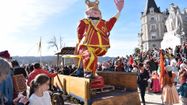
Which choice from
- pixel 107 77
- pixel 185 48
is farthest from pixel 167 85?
pixel 185 48

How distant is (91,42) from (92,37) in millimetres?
128

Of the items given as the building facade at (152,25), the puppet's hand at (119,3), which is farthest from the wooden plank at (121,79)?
the building facade at (152,25)

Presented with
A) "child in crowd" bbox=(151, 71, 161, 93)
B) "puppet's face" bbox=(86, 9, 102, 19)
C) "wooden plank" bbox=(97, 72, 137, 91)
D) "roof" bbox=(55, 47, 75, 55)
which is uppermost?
"puppet's face" bbox=(86, 9, 102, 19)

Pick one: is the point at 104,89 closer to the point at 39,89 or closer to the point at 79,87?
the point at 79,87

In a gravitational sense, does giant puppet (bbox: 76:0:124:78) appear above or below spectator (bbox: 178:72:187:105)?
above

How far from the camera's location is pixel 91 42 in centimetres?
718

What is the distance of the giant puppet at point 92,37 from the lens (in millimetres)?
7172

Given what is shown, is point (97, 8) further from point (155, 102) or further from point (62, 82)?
point (155, 102)

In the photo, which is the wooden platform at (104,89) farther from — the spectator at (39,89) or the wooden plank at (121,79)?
the spectator at (39,89)

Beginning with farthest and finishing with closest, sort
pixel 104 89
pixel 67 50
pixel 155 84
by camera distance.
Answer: pixel 155 84 < pixel 67 50 < pixel 104 89

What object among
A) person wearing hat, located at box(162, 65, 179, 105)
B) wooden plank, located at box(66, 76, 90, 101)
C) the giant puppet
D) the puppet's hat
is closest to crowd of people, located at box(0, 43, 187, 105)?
person wearing hat, located at box(162, 65, 179, 105)

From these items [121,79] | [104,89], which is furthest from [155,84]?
[104,89]

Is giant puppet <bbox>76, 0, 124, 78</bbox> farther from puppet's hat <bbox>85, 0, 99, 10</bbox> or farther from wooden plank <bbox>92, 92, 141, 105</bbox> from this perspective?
wooden plank <bbox>92, 92, 141, 105</bbox>

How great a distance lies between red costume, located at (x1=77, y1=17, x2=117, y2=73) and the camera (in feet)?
23.5
